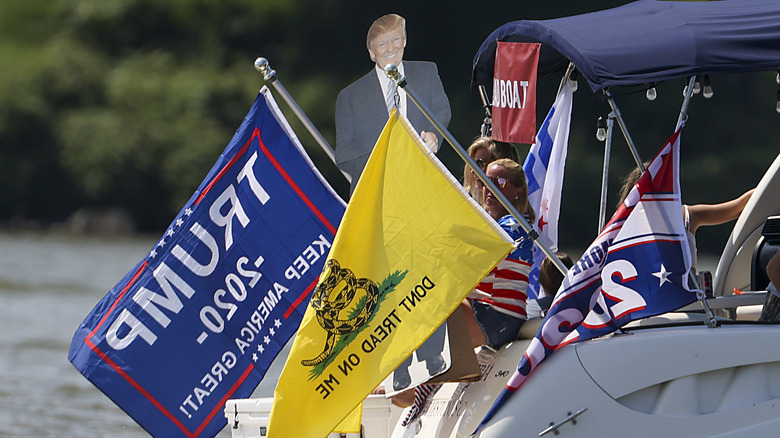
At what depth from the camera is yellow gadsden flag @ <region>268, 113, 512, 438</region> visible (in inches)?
210

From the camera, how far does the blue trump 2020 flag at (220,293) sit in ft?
21.8

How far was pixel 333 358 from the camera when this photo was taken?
538cm

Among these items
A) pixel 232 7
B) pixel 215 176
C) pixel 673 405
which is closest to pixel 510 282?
pixel 673 405

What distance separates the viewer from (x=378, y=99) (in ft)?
21.5

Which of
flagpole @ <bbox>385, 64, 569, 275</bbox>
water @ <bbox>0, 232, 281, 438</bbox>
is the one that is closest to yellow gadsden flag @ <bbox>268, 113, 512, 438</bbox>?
flagpole @ <bbox>385, 64, 569, 275</bbox>

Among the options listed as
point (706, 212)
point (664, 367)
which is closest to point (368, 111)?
point (706, 212)

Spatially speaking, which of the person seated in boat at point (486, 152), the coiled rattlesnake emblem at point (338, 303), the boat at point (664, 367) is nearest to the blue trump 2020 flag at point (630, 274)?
the boat at point (664, 367)

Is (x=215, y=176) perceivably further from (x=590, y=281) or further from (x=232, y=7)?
(x=232, y=7)

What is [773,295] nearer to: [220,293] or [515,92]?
[515,92]

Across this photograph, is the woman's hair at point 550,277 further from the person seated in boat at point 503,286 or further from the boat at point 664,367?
the boat at point 664,367

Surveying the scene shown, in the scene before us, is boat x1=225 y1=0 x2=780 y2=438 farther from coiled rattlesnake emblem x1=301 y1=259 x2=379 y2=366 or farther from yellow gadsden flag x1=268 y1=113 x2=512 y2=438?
coiled rattlesnake emblem x1=301 y1=259 x2=379 y2=366

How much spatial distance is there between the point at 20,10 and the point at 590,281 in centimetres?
4929

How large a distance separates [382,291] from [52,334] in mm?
13717

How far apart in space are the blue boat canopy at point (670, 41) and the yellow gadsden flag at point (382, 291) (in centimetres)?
84
